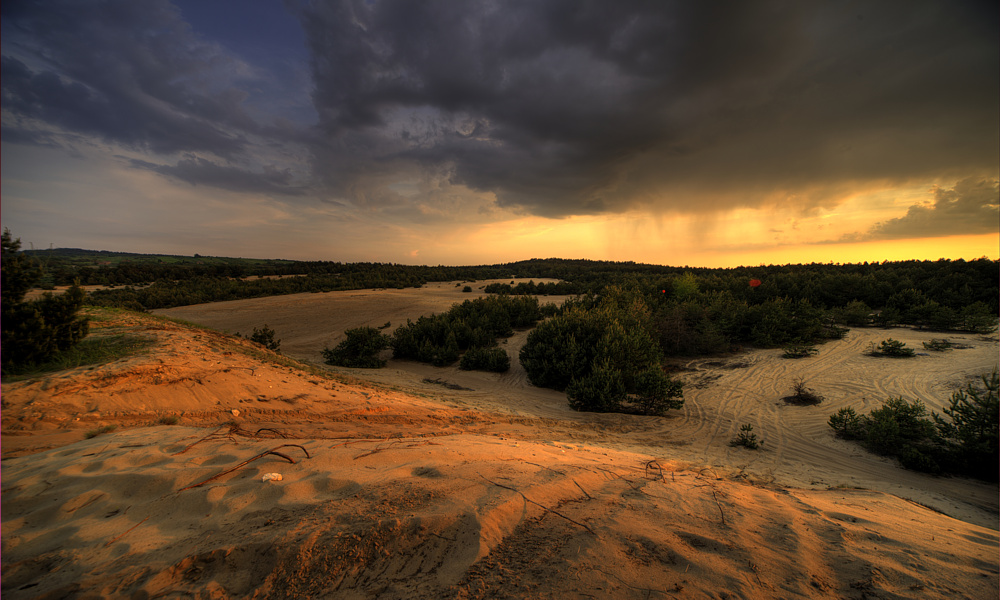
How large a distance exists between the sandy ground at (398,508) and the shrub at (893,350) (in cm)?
921

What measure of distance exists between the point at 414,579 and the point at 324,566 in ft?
1.80

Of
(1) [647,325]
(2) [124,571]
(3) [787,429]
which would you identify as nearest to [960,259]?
(1) [647,325]

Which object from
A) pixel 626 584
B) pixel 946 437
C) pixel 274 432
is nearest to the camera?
pixel 626 584

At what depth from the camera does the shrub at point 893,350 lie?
12.4 meters

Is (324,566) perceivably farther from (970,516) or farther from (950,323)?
(950,323)

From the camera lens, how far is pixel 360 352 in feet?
48.3

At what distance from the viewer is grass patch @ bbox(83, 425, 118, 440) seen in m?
3.99

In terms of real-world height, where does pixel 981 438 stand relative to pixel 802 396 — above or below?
above

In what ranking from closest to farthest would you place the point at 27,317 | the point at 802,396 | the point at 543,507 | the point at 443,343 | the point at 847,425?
the point at 543,507 → the point at 27,317 → the point at 847,425 → the point at 802,396 → the point at 443,343

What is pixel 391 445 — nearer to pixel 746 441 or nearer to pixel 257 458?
pixel 257 458

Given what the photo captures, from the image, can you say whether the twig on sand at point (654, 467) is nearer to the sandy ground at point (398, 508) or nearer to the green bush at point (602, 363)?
the sandy ground at point (398, 508)

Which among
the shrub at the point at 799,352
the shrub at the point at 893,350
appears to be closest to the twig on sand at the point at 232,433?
the shrub at the point at 799,352

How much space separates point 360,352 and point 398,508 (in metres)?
13.2

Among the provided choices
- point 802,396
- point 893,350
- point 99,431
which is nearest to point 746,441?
point 802,396
